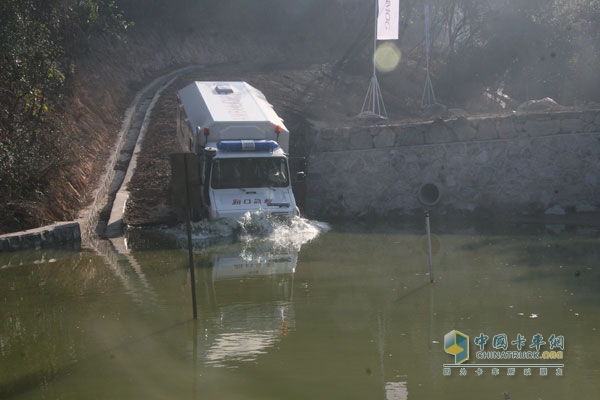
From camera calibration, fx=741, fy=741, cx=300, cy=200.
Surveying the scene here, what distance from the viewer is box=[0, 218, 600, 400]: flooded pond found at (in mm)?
8250

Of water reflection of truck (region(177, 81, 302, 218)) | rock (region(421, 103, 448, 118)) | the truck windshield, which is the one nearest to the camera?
water reflection of truck (region(177, 81, 302, 218))

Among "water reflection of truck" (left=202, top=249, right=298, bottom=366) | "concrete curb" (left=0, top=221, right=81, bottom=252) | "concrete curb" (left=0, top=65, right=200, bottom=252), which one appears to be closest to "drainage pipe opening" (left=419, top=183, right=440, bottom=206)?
"water reflection of truck" (left=202, top=249, right=298, bottom=366)

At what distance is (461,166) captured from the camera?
22109mm

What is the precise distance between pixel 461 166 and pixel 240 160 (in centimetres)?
719

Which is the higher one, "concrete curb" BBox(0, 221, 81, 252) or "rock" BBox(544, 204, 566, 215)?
"concrete curb" BBox(0, 221, 81, 252)

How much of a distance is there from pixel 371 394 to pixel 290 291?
4.83m

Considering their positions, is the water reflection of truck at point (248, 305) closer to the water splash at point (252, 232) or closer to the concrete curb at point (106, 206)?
the water splash at point (252, 232)

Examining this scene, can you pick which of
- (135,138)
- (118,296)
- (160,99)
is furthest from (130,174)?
(118,296)

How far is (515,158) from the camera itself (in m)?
21.8

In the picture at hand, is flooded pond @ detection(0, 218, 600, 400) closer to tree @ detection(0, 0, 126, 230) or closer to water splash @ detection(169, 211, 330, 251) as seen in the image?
water splash @ detection(169, 211, 330, 251)

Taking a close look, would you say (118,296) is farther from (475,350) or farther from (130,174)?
(130,174)
